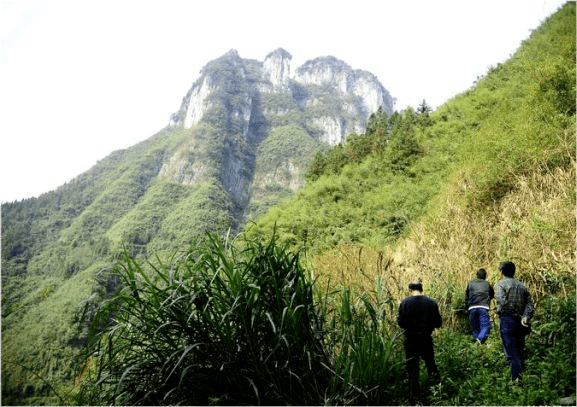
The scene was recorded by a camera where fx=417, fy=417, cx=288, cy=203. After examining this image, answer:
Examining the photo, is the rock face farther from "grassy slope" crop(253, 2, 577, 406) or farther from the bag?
the bag

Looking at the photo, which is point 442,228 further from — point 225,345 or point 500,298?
point 225,345

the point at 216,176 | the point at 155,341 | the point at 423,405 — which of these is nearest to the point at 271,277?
the point at 155,341

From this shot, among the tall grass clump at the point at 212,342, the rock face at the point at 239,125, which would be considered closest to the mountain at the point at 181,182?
the rock face at the point at 239,125

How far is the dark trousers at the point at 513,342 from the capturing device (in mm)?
4133

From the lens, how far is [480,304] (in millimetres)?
6070

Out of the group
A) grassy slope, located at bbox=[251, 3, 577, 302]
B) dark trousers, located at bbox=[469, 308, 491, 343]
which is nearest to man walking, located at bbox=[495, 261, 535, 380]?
grassy slope, located at bbox=[251, 3, 577, 302]

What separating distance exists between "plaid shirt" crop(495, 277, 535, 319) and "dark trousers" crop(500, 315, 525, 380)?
8 centimetres

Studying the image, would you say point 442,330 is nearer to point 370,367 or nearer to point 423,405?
point 423,405

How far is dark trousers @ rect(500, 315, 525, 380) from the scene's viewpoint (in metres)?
4.13

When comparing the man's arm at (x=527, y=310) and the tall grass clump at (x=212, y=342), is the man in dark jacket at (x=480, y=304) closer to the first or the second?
the man's arm at (x=527, y=310)

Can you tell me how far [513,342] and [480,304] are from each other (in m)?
1.82

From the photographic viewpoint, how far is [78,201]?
4523 inches

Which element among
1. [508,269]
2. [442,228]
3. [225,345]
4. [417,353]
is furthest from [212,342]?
[442,228]

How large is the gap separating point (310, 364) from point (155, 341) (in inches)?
42.2
